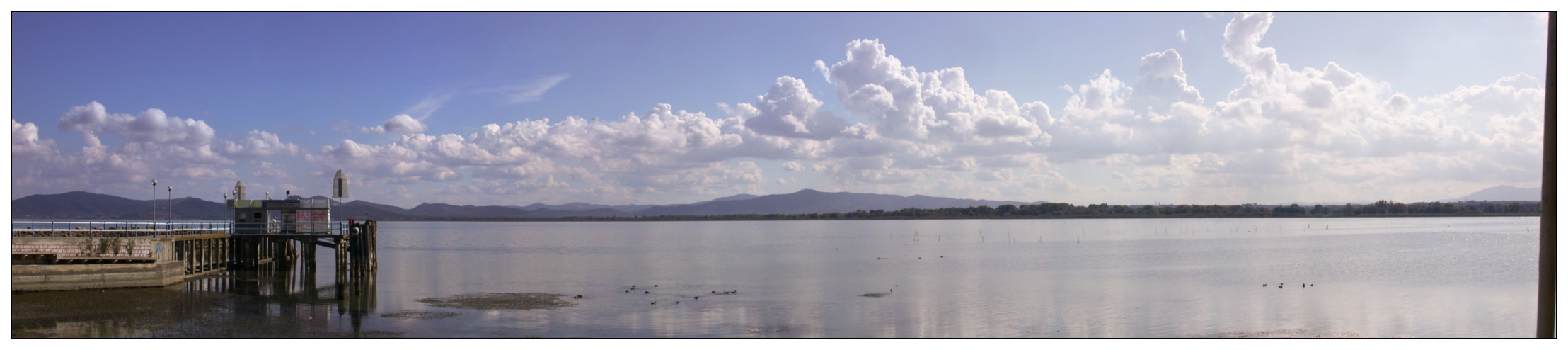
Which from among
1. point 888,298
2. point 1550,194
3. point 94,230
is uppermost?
point 1550,194

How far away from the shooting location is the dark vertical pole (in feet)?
25.3

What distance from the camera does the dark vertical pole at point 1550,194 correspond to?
7711 mm

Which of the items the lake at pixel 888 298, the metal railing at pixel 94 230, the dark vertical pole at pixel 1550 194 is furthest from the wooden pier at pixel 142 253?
the dark vertical pole at pixel 1550 194

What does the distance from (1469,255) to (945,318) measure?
45416mm

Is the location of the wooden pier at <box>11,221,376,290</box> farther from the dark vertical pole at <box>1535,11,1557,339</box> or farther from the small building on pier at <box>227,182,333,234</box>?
the dark vertical pole at <box>1535,11,1557,339</box>

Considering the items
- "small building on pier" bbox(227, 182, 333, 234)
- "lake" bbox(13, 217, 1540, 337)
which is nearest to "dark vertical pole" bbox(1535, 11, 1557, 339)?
"lake" bbox(13, 217, 1540, 337)

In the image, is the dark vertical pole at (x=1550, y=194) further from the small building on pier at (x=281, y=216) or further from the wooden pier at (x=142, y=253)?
the small building on pier at (x=281, y=216)

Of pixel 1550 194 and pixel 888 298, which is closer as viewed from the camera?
pixel 1550 194

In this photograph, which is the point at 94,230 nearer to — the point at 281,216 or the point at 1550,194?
the point at 281,216

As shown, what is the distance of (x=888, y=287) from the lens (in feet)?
111

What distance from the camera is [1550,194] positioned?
789 cm

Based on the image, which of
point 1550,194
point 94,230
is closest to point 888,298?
point 1550,194

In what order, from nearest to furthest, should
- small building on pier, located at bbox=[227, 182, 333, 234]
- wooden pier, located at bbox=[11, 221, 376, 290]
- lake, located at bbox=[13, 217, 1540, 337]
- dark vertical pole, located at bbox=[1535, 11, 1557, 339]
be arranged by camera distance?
dark vertical pole, located at bbox=[1535, 11, 1557, 339] → lake, located at bbox=[13, 217, 1540, 337] → wooden pier, located at bbox=[11, 221, 376, 290] → small building on pier, located at bbox=[227, 182, 333, 234]

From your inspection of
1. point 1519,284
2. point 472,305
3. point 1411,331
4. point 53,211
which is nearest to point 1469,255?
point 1519,284
